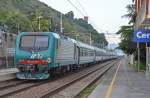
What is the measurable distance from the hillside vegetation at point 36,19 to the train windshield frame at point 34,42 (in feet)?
212

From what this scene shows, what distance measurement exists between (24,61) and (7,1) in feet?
427

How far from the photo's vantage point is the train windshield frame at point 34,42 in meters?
27.5

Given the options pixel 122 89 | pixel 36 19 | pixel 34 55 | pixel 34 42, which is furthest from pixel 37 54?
pixel 36 19

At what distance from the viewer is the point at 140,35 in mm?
31938

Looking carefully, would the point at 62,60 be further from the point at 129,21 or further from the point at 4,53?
the point at 129,21

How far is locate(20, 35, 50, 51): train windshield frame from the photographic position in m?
27.5

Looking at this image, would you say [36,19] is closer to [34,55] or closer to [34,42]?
[34,42]

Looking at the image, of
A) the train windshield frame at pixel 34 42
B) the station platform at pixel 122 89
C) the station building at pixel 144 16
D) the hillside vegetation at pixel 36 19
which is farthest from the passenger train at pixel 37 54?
the hillside vegetation at pixel 36 19

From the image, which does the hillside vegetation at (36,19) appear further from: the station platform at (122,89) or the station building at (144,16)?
the station platform at (122,89)

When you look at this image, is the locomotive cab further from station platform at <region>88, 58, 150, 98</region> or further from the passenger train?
station platform at <region>88, 58, 150, 98</region>

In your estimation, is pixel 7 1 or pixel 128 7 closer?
pixel 128 7

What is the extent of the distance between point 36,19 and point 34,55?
68.2 metres

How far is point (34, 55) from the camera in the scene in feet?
88.9

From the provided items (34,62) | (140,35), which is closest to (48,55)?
(34,62)
